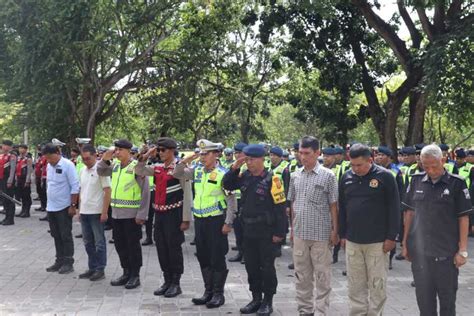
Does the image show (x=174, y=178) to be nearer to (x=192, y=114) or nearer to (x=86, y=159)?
(x=86, y=159)

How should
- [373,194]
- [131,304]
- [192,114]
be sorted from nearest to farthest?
[373,194], [131,304], [192,114]

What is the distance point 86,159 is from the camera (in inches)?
304

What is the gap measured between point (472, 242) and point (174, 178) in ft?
25.1

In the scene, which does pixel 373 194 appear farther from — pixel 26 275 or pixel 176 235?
pixel 26 275

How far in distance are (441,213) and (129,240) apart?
4101mm

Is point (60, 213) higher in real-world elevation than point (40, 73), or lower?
lower

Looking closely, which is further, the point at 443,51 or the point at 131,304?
the point at 443,51

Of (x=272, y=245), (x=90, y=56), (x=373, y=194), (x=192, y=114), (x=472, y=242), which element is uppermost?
(x=90, y=56)

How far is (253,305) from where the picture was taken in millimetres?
6125

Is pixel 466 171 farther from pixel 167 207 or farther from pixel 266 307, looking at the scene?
pixel 167 207

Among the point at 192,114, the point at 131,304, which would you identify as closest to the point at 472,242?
the point at 131,304

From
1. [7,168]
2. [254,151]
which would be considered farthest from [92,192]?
[7,168]

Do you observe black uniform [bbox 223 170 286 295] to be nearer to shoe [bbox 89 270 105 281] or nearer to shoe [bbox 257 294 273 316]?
shoe [bbox 257 294 273 316]

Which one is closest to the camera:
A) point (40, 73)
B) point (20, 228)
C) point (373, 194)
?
point (373, 194)
